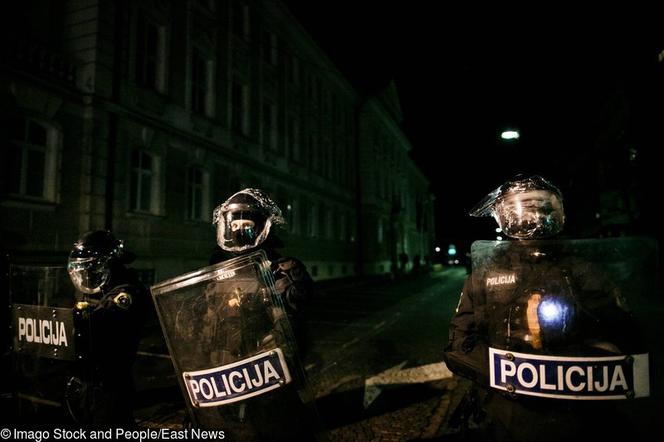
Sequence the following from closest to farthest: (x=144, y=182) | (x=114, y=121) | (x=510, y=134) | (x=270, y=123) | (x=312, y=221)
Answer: (x=510, y=134), (x=114, y=121), (x=144, y=182), (x=270, y=123), (x=312, y=221)

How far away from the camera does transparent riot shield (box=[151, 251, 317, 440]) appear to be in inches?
69.2

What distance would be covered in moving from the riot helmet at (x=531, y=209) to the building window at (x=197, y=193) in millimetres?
13569

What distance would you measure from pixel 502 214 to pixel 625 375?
35.6 inches

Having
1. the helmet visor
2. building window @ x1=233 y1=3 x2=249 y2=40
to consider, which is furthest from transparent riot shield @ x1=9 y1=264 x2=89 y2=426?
building window @ x1=233 y1=3 x2=249 y2=40

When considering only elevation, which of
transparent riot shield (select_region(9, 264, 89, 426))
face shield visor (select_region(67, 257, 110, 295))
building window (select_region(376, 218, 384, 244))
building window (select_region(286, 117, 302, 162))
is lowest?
transparent riot shield (select_region(9, 264, 89, 426))

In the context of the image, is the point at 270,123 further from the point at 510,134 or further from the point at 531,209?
the point at 531,209

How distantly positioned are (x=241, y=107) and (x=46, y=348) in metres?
16.7

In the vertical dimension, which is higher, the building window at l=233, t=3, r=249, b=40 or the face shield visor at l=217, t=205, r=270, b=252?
the building window at l=233, t=3, r=249, b=40

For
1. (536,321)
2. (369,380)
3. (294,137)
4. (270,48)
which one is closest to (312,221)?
(294,137)

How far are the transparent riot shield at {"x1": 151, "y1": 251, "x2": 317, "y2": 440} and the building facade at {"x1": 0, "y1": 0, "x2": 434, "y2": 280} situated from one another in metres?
4.04

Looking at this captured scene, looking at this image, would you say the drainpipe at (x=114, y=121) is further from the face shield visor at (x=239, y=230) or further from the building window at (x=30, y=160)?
the face shield visor at (x=239, y=230)

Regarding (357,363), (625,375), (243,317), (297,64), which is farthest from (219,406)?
(297,64)

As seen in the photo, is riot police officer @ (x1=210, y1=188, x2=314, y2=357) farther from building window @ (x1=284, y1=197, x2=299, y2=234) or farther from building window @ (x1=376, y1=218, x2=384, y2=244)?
building window @ (x1=376, y1=218, x2=384, y2=244)

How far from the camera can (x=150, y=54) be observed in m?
13.2
